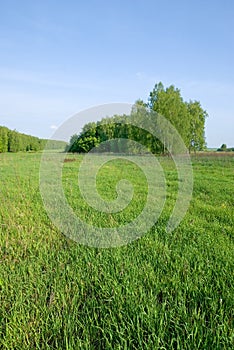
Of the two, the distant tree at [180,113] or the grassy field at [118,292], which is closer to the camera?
the grassy field at [118,292]

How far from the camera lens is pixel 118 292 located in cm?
256

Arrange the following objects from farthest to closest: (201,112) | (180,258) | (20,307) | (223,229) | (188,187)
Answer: (201,112) → (188,187) → (223,229) → (180,258) → (20,307)

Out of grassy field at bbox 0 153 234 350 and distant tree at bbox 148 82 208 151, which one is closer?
grassy field at bbox 0 153 234 350

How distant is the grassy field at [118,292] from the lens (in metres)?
2.08

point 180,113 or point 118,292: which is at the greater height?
point 180,113

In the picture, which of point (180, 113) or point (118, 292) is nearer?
point (118, 292)

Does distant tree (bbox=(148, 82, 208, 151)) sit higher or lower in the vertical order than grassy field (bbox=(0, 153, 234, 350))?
higher

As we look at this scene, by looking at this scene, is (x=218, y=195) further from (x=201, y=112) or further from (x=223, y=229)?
(x=201, y=112)

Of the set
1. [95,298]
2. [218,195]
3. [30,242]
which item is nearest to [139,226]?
[30,242]

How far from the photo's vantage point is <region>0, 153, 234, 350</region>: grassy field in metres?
2.08

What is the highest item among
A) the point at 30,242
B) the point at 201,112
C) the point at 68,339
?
the point at 201,112

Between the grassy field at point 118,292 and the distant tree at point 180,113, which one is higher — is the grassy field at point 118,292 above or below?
below

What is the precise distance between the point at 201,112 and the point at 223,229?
47.6 metres

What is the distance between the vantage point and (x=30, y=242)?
3.93 m
